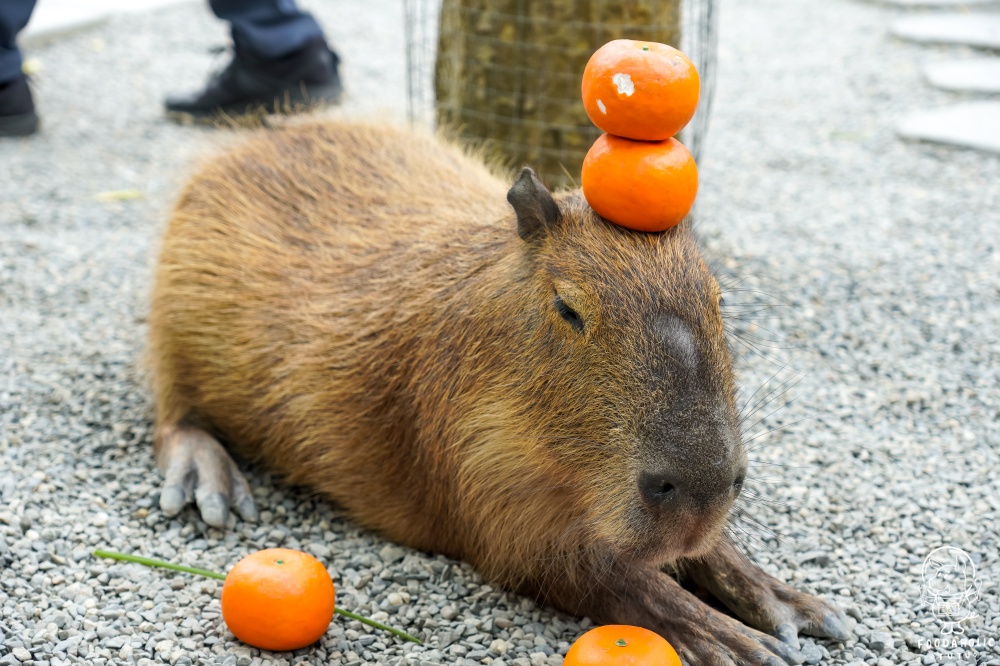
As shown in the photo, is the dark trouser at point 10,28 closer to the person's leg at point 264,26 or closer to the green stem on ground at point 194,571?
the person's leg at point 264,26

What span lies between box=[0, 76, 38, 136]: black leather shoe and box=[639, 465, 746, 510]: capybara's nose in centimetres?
540

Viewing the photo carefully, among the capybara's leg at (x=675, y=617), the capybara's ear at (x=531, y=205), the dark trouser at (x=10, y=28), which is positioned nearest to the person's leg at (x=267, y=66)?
the dark trouser at (x=10, y=28)

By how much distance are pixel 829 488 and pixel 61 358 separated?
2.91m

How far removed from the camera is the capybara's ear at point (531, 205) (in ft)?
8.34

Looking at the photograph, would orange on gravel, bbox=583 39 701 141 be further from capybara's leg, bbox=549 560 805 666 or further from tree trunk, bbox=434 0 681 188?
tree trunk, bbox=434 0 681 188

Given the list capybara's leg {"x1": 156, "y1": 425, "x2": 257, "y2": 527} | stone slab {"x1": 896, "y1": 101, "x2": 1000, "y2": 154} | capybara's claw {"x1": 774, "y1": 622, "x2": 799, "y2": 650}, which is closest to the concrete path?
capybara's leg {"x1": 156, "y1": 425, "x2": 257, "y2": 527}

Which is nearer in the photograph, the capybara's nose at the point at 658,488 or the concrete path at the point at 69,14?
the capybara's nose at the point at 658,488

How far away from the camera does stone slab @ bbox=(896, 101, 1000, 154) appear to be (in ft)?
22.0

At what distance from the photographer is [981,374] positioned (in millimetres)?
4082

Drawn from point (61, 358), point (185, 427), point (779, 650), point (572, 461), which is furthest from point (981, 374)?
point (61, 358)

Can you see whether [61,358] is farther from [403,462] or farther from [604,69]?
[604,69]

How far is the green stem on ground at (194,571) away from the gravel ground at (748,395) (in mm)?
27

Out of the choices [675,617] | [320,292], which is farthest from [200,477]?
[675,617]

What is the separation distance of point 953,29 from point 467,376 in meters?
8.34
